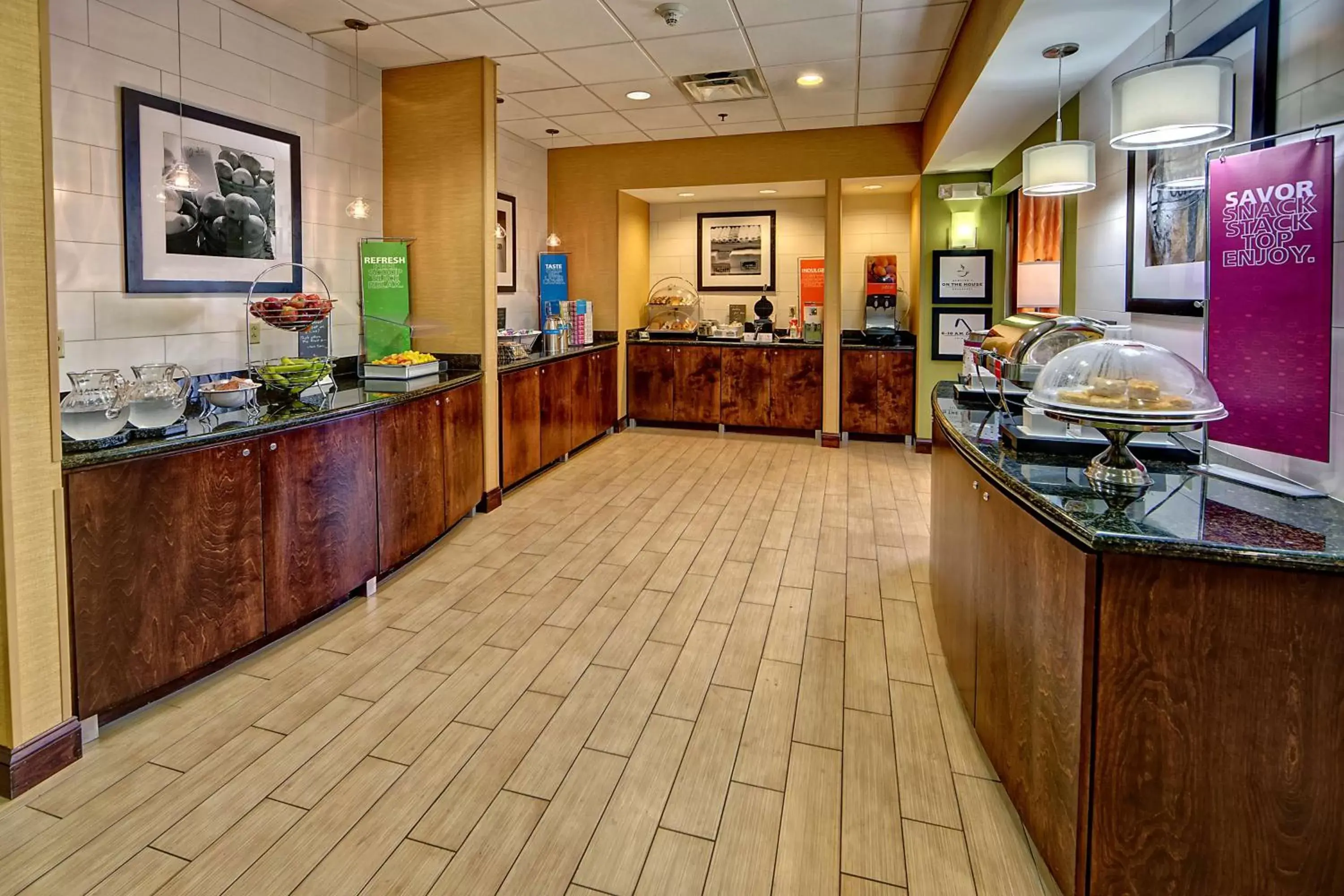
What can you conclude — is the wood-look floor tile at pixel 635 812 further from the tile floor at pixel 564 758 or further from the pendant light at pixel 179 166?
the pendant light at pixel 179 166

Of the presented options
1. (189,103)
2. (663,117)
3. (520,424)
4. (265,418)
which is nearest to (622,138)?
(663,117)

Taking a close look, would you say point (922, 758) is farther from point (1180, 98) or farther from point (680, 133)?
point (680, 133)

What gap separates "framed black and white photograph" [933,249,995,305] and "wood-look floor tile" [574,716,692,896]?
5.49 metres

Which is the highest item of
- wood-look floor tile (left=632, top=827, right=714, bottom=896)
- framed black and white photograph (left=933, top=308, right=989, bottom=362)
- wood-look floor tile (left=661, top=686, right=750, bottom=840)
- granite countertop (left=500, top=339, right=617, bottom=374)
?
framed black and white photograph (left=933, top=308, right=989, bottom=362)

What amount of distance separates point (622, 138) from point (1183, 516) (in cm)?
635

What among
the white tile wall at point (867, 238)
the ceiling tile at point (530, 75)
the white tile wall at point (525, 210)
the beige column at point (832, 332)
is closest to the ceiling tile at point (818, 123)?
the beige column at point (832, 332)

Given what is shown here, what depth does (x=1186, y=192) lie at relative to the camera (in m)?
2.80

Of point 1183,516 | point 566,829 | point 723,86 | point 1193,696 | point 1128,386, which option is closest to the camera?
point 1193,696

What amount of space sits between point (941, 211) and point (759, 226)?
2051 mm

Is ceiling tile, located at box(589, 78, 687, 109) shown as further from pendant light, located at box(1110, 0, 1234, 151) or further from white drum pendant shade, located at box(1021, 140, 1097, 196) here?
pendant light, located at box(1110, 0, 1234, 151)

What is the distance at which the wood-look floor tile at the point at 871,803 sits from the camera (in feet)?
6.10

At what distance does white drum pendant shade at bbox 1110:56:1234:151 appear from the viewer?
2.08 m

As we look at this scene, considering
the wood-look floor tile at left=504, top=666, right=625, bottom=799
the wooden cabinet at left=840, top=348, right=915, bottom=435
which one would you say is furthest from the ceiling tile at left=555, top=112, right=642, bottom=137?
the wood-look floor tile at left=504, top=666, right=625, bottom=799

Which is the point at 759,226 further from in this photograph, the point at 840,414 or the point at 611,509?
the point at 611,509
